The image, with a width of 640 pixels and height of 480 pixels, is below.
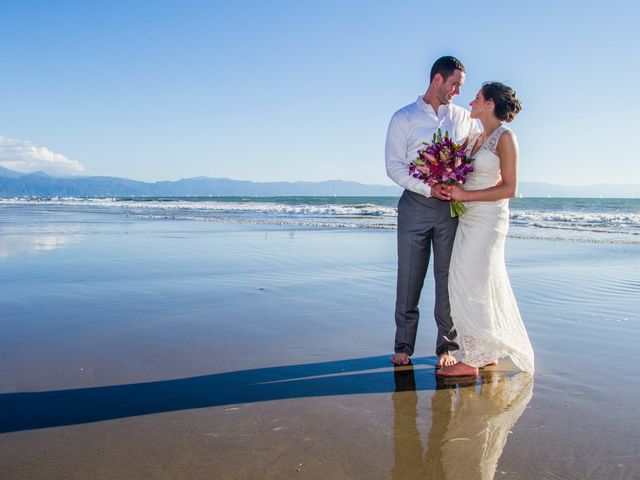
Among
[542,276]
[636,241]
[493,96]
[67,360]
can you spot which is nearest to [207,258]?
[542,276]

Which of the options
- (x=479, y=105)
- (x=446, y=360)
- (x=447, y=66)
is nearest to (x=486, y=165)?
(x=479, y=105)

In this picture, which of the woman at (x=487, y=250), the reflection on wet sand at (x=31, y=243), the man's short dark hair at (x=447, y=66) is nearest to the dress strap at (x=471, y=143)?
the woman at (x=487, y=250)

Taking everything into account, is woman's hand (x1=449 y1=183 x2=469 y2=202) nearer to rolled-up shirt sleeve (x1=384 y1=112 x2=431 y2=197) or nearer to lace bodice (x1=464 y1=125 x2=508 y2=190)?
lace bodice (x1=464 y1=125 x2=508 y2=190)

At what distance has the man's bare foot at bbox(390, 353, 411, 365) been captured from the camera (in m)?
4.38

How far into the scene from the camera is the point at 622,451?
2869 mm

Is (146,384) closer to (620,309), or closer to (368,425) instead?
(368,425)

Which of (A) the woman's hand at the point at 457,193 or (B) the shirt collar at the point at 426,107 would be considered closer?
(A) the woman's hand at the point at 457,193

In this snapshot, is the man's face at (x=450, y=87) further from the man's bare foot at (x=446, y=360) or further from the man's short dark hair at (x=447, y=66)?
the man's bare foot at (x=446, y=360)

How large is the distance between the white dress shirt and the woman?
220 mm

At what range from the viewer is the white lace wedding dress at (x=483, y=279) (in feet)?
14.1

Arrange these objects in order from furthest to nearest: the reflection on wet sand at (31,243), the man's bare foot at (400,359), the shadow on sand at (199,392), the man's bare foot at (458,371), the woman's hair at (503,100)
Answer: the reflection on wet sand at (31,243)
the man's bare foot at (400,359)
the woman's hair at (503,100)
the man's bare foot at (458,371)
the shadow on sand at (199,392)

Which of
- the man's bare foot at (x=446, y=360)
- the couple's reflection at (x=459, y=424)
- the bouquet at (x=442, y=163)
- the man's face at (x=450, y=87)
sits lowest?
the couple's reflection at (x=459, y=424)

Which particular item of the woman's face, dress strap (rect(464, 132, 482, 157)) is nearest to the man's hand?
dress strap (rect(464, 132, 482, 157))

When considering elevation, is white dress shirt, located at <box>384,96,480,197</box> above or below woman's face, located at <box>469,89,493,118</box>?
below
